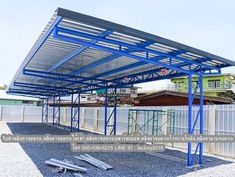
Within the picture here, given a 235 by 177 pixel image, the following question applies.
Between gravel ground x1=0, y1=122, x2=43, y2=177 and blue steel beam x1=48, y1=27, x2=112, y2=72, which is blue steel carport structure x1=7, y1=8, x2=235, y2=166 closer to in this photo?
blue steel beam x1=48, y1=27, x2=112, y2=72

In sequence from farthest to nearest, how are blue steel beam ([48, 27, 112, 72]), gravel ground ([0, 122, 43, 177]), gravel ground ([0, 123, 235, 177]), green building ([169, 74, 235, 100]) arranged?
green building ([169, 74, 235, 100]) → gravel ground ([0, 123, 235, 177]) → gravel ground ([0, 122, 43, 177]) → blue steel beam ([48, 27, 112, 72])

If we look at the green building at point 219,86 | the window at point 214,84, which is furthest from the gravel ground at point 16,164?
the window at point 214,84

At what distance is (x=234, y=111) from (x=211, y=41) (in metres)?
2.78

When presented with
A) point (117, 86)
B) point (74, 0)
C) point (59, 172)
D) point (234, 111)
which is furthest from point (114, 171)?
point (117, 86)

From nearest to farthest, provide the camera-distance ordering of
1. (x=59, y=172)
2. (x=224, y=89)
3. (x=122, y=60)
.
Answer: (x=59, y=172) → (x=122, y=60) → (x=224, y=89)

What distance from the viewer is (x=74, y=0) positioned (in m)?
7.47

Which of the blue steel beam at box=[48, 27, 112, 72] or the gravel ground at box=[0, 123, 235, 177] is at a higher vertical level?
the blue steel beam at box=[48, 27, 112, 72]

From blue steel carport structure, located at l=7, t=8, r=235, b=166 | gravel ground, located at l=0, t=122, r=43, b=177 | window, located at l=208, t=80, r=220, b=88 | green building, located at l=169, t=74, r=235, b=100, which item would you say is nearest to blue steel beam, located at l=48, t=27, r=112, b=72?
blue steel carport structure, located at l=7, t=8, r=235, b=166

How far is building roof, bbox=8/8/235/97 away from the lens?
6.37 m

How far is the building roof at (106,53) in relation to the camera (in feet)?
20.9

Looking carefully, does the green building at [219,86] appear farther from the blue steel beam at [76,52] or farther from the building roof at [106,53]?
the blue steel beam at [76,52]

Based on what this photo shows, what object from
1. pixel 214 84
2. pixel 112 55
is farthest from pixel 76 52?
pixel 214 84

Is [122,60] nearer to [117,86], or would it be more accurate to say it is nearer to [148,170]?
[148,170]

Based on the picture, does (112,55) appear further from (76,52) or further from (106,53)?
(76,52)
